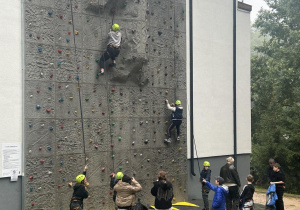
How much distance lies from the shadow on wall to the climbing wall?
0.03 metres

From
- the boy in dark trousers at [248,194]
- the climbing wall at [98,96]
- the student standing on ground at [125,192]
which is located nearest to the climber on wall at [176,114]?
the climbing wall at [98,96]

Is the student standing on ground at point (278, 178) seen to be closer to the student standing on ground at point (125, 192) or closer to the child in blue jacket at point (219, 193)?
the child in blue jacket at point (219, 193)

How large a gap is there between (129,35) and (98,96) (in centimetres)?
193

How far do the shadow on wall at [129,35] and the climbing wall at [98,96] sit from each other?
0.03 meters

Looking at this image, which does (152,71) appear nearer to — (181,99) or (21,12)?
(181,99)

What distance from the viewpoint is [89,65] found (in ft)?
31.2

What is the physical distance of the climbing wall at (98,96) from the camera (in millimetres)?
8625

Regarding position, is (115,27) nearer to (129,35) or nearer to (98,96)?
(129,35)

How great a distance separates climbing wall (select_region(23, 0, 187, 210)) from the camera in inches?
340

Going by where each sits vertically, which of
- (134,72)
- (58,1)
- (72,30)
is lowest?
(134,72)

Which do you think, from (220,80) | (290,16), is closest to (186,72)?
(220,80)

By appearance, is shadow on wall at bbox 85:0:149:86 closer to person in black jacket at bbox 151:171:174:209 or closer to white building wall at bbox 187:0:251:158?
white building wall at bbox 187:0:251:158

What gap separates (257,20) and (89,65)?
1703cm

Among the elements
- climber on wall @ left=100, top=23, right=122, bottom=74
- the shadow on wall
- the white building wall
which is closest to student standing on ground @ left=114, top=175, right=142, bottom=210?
climber on wall @ left=100, top=23, right=122, bottom=74
